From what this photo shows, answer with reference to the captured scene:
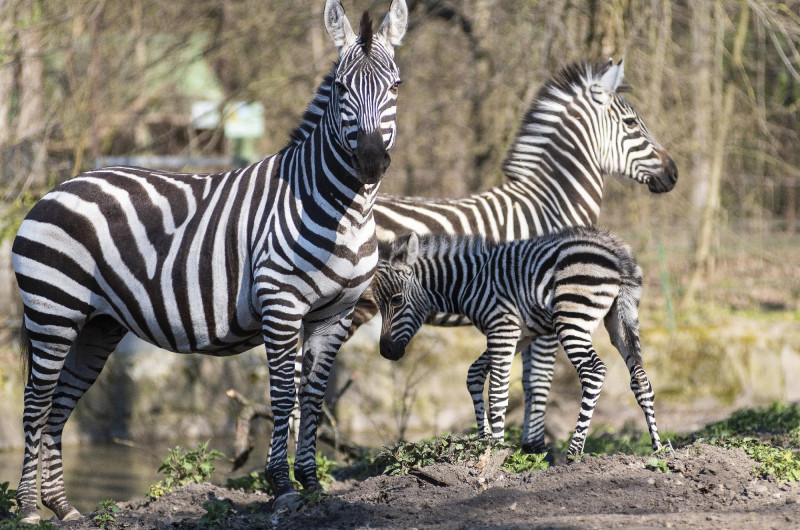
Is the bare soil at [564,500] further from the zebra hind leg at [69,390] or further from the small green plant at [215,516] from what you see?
the zebra hind leg at [69,390]

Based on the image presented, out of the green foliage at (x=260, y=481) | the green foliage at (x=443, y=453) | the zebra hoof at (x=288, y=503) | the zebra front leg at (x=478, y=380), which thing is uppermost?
the zebra front leg at (x=478, y=380)

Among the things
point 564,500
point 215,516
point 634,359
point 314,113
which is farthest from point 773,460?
point 314,113

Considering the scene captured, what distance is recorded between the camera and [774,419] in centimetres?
753

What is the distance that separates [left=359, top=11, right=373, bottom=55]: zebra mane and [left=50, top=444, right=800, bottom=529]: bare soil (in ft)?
8.44

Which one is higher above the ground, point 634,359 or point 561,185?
point 561,185

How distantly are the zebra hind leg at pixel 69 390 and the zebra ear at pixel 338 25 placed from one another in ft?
8.44

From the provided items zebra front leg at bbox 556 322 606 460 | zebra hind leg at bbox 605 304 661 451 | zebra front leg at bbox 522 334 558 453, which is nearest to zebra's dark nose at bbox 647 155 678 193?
zebra front leg at bbox 522 334 558 453

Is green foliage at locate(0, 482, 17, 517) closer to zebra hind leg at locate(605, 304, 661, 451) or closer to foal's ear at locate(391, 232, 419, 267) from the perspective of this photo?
foal's ear at locate(391, 232, 419, 267)

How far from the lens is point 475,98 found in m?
13.7

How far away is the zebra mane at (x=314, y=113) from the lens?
5.88 metres

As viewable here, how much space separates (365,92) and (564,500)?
101 inches

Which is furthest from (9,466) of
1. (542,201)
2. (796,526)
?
(796,526)

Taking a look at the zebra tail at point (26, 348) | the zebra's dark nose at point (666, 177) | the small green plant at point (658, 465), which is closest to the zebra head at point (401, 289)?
the small green plant at point (658, 465)

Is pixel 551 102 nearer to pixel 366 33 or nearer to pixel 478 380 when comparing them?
pixel 478 380
